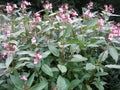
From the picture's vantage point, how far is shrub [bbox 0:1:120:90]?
90.5 inches

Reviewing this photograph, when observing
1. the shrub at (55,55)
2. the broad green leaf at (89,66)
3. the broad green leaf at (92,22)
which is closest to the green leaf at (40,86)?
the shrub at (55,55)

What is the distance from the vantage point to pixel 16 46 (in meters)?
2.42

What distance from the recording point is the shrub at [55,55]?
Result: 2.30 metres

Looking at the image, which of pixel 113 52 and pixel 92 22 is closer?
pixel 113 52

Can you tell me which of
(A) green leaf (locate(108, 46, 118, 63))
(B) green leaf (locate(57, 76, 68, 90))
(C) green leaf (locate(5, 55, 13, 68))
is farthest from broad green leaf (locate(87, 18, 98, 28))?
(C) green leaf (locate(5, 55, 13, 68))

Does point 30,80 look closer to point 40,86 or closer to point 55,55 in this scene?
point 40,86

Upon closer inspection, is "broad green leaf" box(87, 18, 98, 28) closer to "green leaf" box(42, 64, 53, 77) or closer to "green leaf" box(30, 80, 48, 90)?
"green leaf" box(42, 64, 53, 77)

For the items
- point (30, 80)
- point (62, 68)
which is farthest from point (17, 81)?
point (62, 68)

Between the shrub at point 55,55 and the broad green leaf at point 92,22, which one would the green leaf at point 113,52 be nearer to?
the shrub at point 55,55

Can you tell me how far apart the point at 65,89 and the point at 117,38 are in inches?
26.7

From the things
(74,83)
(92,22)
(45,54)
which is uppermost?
(92,22)

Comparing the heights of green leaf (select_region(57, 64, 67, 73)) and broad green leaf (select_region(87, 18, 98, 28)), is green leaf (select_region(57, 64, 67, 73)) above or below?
below

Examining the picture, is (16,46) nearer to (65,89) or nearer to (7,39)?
(7,39)

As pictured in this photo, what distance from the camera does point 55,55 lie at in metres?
2.37
